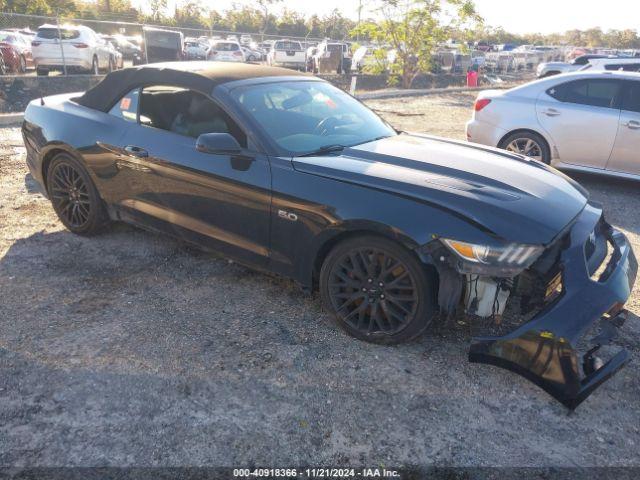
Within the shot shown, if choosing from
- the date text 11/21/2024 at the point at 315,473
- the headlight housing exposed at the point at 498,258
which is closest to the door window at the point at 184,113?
the headlight housing exposed at the point at 498,258

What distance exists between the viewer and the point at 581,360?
2.88 metres

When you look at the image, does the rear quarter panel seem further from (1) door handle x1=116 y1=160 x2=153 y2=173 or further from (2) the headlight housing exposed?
(2) the headlight housing exposed

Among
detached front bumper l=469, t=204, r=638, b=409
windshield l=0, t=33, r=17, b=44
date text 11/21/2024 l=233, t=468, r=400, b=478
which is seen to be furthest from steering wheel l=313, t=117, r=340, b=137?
windshield l=0, t=33, r=17, b=44

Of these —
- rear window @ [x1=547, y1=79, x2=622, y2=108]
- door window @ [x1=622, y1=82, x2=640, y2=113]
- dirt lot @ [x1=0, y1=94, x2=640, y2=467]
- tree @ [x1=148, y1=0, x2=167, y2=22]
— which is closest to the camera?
dirt lot @ [x1=0, y1=94, x2=640, y2=467]

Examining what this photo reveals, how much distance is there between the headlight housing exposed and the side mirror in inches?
61.9

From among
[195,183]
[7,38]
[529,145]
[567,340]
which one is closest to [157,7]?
[7,38]

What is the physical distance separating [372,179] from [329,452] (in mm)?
1527

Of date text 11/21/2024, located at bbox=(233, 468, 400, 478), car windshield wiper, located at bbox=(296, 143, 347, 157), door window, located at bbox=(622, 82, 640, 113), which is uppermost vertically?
door window, located at bbox=(622, 82, 640, 113)

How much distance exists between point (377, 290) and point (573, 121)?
16.4ft

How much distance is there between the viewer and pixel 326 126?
3.75 metres

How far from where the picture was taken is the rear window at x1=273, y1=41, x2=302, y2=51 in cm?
2312

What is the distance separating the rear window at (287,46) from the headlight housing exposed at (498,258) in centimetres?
2253

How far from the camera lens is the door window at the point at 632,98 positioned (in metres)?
6.27

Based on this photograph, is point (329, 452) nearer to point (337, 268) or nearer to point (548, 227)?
point (337, 268)
